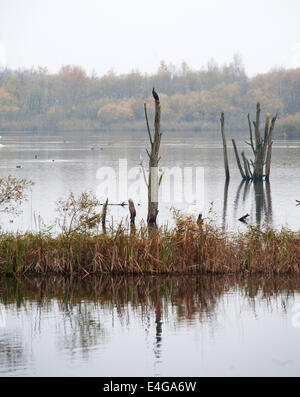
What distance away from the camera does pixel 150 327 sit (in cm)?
1251

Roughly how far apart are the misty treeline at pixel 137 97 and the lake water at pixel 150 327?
480 ft

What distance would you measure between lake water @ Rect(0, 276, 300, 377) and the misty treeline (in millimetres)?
146256

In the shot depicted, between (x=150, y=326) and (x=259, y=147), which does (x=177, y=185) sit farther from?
(x=150, y=326)

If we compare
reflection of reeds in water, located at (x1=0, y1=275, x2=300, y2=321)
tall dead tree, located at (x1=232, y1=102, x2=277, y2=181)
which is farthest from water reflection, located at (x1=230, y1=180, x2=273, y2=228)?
reflection of reeds in water, located at (x1=0, y1=275, x2=300, y2=321)

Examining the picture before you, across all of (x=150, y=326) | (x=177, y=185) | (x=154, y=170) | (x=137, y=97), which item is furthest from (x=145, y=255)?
(x=137, y=97)

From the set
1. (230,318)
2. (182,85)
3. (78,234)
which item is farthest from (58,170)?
(182,85)

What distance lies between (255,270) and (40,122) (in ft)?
536

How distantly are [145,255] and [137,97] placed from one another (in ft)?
552

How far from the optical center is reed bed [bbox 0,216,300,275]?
52.3 feet

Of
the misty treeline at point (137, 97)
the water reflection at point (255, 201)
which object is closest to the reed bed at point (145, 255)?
the water reflection at point (255, 201)

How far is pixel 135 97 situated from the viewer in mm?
182875

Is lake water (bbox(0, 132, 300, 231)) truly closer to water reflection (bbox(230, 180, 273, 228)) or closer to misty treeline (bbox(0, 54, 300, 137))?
water reflection (bbox(230, 180, 273, 228))

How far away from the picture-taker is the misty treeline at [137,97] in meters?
168

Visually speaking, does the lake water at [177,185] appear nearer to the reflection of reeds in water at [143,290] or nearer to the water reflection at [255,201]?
the water reflection at [255,201]
